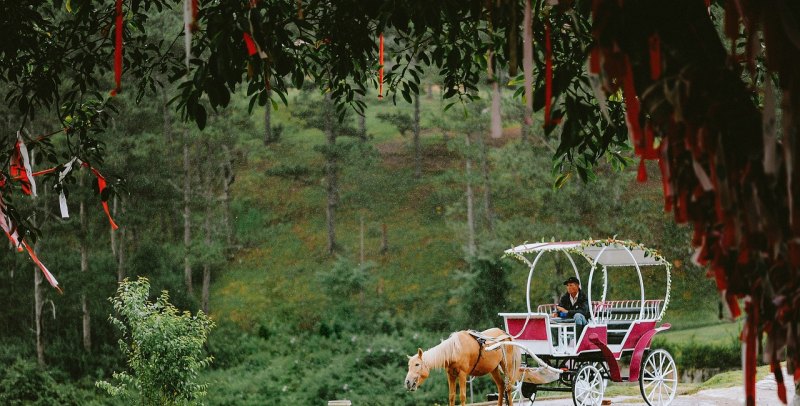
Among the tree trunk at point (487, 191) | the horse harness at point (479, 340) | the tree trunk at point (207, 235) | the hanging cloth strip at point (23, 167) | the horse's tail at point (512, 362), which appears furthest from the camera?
the tree trunk at point (487, 191)

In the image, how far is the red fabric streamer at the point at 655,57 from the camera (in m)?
2.67

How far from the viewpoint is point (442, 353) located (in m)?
10.4

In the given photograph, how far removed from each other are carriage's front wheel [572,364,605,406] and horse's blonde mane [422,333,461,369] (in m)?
1.66

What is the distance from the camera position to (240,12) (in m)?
4.39

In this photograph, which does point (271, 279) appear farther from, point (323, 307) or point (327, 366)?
point (327, 366)

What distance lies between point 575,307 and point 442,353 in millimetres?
2067

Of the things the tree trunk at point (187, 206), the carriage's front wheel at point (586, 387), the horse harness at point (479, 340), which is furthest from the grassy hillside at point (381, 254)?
the horse harness at point (479, 340)

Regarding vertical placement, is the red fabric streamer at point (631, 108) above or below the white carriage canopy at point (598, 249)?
above

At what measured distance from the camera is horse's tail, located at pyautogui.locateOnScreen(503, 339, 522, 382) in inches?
427

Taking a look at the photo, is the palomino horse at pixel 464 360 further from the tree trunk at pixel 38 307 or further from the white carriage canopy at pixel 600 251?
the tree trunk at pixel 38 307

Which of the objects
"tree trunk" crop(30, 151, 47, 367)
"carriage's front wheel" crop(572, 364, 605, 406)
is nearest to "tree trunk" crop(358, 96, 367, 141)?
"tree trunk" crop(30, 151, 47, 367)

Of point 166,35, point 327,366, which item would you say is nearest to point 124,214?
point 166,35

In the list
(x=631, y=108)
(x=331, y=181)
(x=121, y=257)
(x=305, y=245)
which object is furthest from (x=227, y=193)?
(x=631, y=108)

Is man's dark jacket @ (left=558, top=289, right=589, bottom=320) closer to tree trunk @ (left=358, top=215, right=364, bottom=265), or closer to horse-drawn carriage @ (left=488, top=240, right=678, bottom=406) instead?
horse-drawn carriage @ (left=488, top=240, right=678, bottom=406)
